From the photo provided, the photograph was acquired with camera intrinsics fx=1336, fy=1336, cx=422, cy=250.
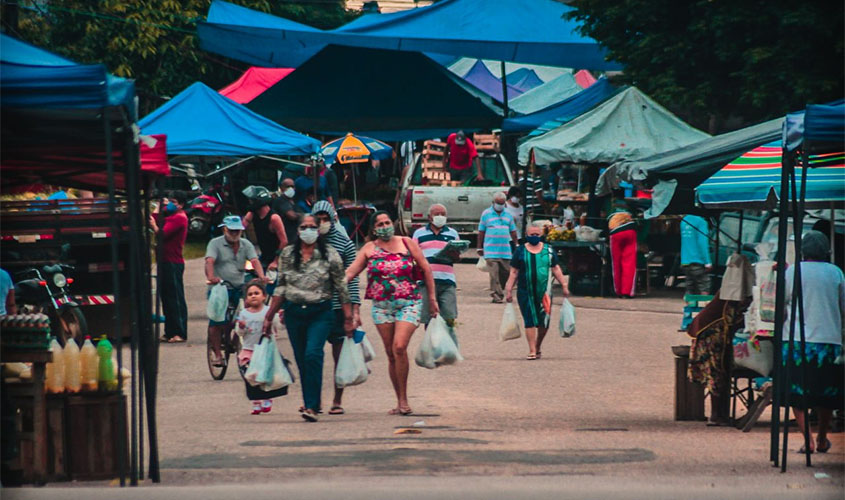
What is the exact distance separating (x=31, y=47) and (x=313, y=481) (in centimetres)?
311

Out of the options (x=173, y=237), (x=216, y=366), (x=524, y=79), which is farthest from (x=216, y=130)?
(x=524, y=79)

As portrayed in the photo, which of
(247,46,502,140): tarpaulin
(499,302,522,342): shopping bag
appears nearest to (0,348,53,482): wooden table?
(499,302,522,342): shopping bag

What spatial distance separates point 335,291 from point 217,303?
2.70m

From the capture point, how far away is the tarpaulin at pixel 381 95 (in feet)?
53.1

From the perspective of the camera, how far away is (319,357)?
1114 centimetres

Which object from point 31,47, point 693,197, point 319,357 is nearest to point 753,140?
point 693,197

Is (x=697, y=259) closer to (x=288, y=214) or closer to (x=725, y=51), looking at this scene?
(x=288, y=214)

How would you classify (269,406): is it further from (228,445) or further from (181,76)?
(181,76)

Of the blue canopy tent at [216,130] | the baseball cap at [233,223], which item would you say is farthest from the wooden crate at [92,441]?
the blue canopy tent at [216,130]

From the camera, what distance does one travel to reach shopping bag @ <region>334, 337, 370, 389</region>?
11.1 metres

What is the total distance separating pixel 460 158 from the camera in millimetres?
29188

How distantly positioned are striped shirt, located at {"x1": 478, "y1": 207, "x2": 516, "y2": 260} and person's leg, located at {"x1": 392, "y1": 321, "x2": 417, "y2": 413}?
9.31 meters

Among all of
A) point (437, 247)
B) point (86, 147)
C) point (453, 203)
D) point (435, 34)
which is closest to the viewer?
point (86, 147)

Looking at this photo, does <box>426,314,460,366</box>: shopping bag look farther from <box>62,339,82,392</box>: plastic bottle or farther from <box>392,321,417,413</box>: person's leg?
<box>62,339,82,392</box>: plastic bottle
